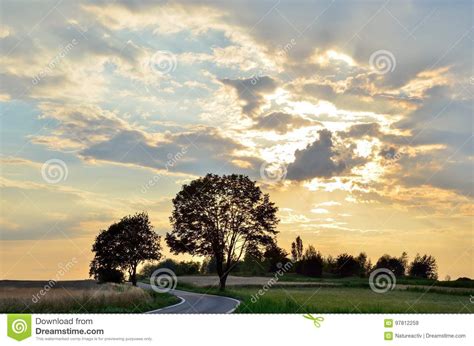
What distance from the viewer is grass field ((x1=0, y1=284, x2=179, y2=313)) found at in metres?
23.2

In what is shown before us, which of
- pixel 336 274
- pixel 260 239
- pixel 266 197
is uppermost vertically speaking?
pixel 266 197

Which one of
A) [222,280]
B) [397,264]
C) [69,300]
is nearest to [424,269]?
[397,264]

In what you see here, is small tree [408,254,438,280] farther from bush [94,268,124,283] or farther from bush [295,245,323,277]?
bush [94,268,124,283]

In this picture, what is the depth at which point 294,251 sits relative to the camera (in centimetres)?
7462

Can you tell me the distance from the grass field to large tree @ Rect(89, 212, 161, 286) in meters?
35.6

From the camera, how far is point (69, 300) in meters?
25.1

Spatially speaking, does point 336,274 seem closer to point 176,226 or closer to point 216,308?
point 176,226
